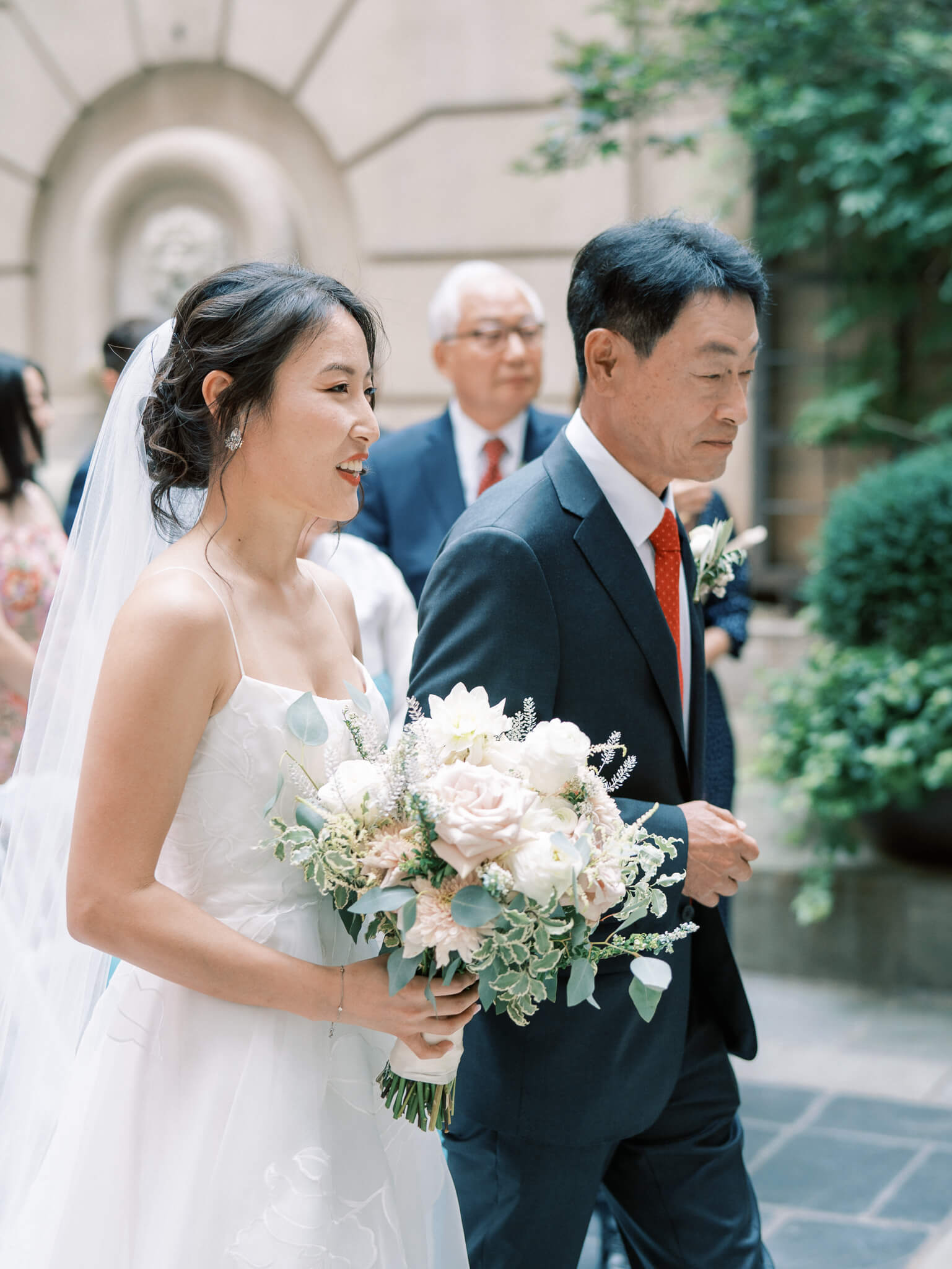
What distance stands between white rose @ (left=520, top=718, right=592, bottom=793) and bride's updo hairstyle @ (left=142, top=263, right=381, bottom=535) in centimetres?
61

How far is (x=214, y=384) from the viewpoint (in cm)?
200

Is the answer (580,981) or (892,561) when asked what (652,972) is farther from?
(892,561)

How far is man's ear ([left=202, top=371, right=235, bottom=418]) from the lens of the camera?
199 cm

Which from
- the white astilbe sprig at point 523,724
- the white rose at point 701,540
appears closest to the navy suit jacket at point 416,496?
the white rose at point 701,540

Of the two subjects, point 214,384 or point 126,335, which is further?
point 126,335

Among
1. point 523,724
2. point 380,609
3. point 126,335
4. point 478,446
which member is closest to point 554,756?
point 523,724

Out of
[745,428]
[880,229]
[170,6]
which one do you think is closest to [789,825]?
[745,428]

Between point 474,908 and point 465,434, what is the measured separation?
2.78m

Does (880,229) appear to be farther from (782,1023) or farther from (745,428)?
(782,1023)

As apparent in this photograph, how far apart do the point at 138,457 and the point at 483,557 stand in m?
0.57

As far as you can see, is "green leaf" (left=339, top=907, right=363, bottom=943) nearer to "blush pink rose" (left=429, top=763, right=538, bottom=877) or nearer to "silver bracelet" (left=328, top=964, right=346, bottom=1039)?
"silver bracelet" (left=328, top=964, right=346, bottom=1039)

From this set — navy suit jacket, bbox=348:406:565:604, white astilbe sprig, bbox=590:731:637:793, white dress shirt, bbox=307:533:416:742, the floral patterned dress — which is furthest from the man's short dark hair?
white astilbe sprig, bbox=590:731:637:793

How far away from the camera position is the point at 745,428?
718 cm

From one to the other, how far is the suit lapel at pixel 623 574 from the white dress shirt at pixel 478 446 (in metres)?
1.94
